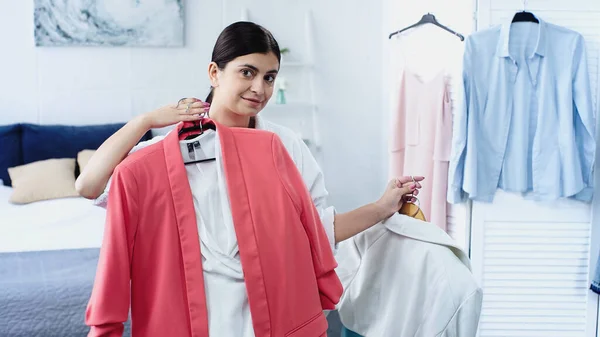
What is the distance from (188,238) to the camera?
1.20 meters

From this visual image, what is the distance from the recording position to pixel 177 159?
1244mm

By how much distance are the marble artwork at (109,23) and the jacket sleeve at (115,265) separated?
110 inches

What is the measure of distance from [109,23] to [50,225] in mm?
1539

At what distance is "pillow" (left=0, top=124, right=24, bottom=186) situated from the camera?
348cm

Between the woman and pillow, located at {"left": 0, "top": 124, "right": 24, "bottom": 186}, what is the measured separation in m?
2.36

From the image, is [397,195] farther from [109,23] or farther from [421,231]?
[109,23]

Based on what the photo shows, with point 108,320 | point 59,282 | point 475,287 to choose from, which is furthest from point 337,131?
point 108,320

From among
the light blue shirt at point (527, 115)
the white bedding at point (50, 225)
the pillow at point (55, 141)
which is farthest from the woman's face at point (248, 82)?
the pillow at point (55, 141)

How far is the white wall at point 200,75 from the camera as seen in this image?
12.2 ft

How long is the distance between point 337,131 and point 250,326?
2.98m

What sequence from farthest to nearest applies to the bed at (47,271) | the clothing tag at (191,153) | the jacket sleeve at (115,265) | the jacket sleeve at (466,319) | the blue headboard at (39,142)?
the blue headboard at (39,142)
the bed at (47,271)
the jacket sleeve at (466,319)
the clothing tag at (191,153)
the jacket sleeve at (115,265)

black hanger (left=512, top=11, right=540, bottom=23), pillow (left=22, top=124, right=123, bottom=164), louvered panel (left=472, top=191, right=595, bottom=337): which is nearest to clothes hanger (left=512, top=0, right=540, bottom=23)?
black hanger (left=512, top=11, right=540, bottom=23)

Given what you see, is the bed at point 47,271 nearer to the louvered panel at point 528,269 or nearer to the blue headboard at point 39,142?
the blue headboard at point 39,142

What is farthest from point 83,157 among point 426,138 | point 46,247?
point 426,138
